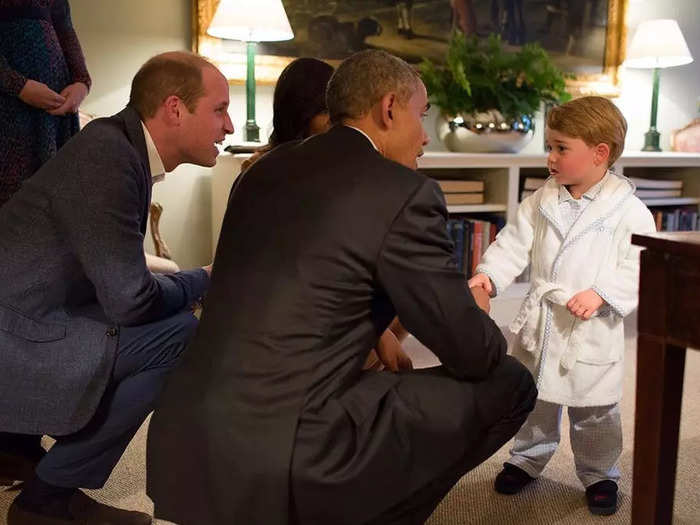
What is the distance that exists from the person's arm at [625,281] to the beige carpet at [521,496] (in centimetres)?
48

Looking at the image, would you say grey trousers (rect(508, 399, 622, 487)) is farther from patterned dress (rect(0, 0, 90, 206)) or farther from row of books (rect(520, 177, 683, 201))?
row of books (rect(520, 177, 683, 201))

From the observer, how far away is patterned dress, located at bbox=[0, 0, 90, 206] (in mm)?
2191

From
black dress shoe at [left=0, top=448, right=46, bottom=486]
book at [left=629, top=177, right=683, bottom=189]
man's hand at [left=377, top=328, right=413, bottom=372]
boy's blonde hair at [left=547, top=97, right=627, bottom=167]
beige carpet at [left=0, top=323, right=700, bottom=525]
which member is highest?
boy's blonde hair at [left=547, top=97, right=627, bottom=167]

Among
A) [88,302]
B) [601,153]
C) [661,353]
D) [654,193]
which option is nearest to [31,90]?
[88,302]

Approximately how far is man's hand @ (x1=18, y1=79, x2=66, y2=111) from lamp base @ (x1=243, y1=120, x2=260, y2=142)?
1.07m

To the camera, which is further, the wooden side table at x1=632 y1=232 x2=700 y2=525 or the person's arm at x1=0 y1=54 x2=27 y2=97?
the person's arm at x1=0 y1=54 x2=27 y2=97

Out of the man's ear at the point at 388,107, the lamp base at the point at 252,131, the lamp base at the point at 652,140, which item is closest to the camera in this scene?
the man's ear at the point at 388,107

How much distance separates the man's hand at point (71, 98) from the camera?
88.4 inches

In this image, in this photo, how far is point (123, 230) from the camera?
60.2 inches

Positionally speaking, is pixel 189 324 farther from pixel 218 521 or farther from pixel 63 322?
pixel 218 521

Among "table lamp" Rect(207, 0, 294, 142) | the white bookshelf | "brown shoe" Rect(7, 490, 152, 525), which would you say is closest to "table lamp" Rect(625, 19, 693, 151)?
the white bookshelf

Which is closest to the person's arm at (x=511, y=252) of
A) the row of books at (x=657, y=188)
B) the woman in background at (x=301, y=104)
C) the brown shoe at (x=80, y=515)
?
the woman in background at (x=301, y=104)

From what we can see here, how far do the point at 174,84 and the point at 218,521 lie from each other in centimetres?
91

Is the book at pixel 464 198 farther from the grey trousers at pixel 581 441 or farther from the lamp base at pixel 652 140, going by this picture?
the grey trousers at pixel 581 441
